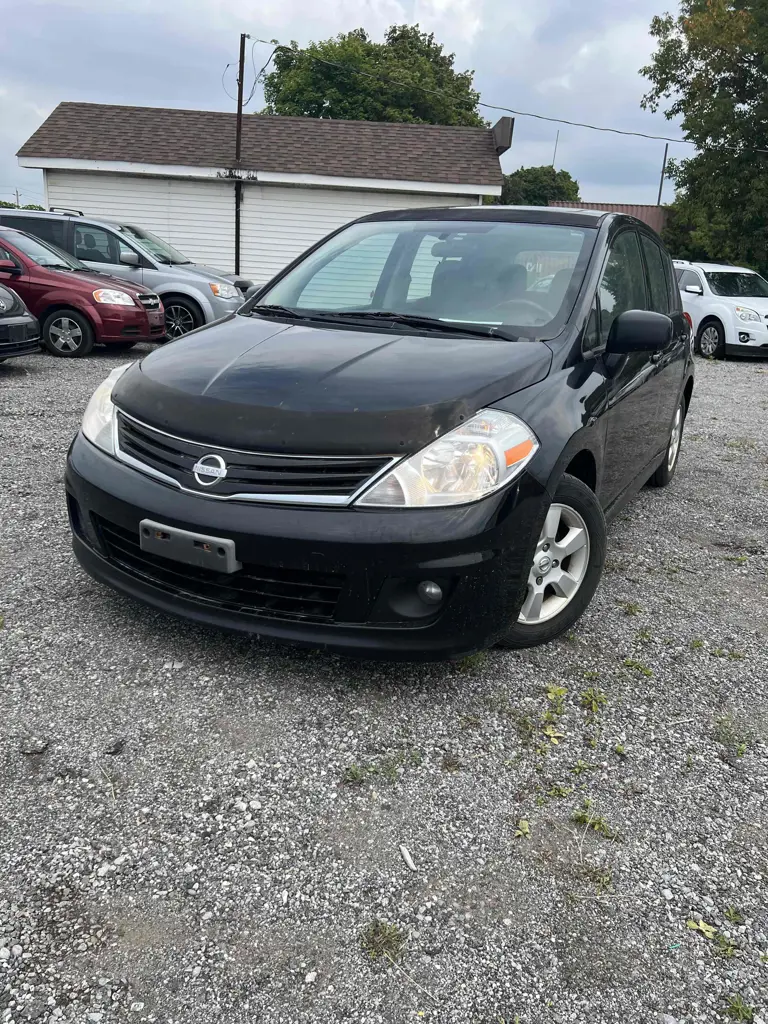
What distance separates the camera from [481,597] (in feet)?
8.45

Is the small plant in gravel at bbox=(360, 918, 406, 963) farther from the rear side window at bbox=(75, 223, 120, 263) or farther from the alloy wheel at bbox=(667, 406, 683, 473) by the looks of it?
the rear side window at bbox=(75, 223, 120, 263)

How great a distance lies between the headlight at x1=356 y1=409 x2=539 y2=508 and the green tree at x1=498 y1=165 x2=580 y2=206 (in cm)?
6990

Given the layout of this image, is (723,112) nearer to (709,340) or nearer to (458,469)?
(709,340)

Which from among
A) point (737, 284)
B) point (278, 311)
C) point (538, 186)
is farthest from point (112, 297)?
point (538, 186)

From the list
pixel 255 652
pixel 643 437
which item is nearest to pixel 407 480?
pixel 255 652

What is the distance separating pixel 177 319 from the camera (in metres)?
11.3

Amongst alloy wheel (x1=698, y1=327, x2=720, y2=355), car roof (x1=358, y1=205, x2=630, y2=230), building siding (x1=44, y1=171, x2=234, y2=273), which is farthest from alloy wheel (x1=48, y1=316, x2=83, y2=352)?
alloy wheel (x1=698, y1=327, x2=720, y2=355)

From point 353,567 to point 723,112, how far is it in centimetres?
2577

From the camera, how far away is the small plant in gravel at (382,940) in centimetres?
176

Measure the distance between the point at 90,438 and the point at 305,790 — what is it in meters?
1.57

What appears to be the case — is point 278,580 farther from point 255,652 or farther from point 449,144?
point 449,144

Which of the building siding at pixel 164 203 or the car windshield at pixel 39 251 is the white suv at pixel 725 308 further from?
the building siding at pixel 164 203

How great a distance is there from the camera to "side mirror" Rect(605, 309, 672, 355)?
129 inches

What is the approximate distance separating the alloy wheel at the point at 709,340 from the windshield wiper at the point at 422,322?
12127 mm
